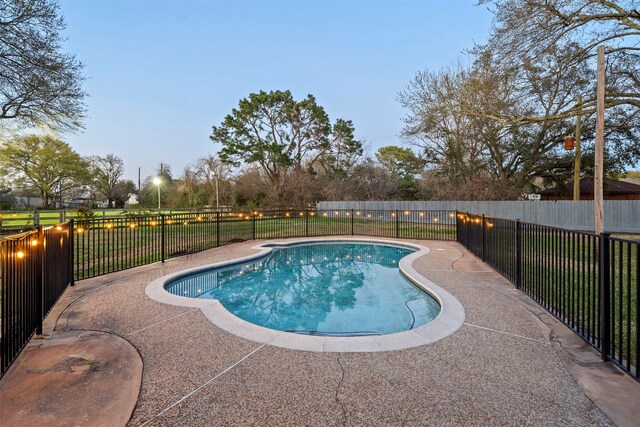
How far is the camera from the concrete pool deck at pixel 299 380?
6.43 feet

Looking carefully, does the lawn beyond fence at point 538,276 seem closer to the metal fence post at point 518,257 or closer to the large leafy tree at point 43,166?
the metal fence post at point 518,257

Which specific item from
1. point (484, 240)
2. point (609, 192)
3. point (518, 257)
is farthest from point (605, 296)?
point (609, 192)

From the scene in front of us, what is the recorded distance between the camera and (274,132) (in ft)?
90.7

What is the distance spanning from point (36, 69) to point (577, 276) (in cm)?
1395

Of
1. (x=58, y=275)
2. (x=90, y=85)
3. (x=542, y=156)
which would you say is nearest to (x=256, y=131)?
(x=90, y=85)

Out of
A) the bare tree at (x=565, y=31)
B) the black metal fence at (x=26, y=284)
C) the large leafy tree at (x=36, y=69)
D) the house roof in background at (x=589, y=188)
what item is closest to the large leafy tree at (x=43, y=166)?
the large leafy tree at (x=36, y=69)

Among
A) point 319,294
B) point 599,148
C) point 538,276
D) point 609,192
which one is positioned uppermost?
point 599,148

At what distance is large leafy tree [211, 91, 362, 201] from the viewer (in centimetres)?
2680

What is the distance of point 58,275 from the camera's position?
4.29 meters

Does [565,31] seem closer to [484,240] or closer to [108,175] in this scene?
[484,240]

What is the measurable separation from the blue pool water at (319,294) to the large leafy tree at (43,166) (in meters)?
34.1

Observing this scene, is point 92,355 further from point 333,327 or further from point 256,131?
point 256,131

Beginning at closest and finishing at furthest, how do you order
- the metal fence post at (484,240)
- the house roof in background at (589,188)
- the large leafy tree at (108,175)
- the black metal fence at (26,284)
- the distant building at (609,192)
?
the black metal fence at (26,284) < the metal fence post at (484,240) < the house roof in background at (589,188) < the distant building at (609,192) < the large leafy tree at (108,175)

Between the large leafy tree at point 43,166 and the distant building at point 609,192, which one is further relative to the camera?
the large leafy tree at point 43,166
